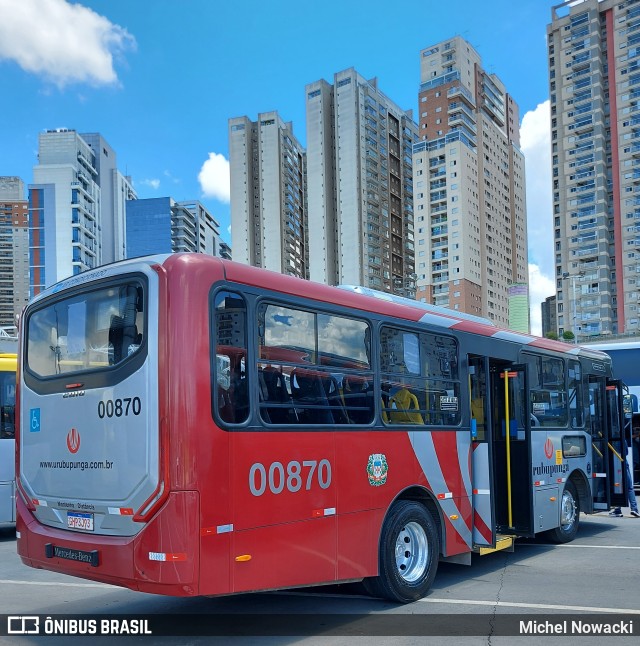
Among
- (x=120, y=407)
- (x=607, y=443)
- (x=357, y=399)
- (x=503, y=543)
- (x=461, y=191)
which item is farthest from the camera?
(x=461, y=191)

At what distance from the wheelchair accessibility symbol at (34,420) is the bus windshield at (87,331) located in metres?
0.32

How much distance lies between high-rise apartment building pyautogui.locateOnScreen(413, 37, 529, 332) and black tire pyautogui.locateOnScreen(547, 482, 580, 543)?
99.2 meters

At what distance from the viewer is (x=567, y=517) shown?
10328 mm

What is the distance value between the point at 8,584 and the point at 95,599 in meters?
1.63

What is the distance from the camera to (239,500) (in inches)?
211

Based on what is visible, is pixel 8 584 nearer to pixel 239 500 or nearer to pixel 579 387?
pixel 239 500

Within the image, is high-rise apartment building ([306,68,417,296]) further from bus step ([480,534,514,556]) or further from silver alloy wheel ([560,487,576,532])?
bus step ([480,534,514,556])

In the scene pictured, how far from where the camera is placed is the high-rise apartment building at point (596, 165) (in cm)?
9562

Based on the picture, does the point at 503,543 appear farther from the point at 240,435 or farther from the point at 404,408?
the point at 240,435

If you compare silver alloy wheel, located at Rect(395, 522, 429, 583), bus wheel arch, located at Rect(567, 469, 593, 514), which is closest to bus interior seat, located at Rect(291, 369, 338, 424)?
silver alloy wheel, located at Rect(395, 522, 429, 583)

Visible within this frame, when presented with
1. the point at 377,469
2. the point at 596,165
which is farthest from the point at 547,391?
the point at 596,165

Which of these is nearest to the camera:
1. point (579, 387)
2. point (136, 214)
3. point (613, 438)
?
point (579, 387)

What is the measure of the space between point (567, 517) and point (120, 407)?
7.40 meters

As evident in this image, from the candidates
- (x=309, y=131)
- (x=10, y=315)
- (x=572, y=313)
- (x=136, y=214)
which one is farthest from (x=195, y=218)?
(x=572, y=313)
